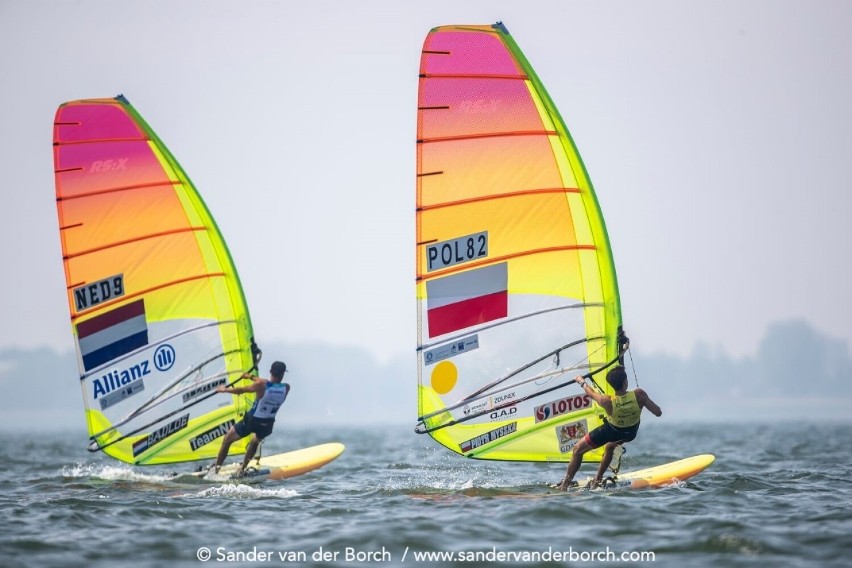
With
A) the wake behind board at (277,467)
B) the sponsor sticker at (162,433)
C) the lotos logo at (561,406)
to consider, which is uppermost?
the lotos logo at (561,406)

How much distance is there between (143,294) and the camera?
572 inches

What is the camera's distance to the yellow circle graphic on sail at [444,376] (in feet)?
41.1

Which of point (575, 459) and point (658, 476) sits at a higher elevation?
point (575, 459)

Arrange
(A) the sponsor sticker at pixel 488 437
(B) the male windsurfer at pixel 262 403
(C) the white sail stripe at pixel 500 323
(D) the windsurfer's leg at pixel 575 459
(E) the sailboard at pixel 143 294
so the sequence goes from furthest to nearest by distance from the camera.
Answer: (E) the sailboard at pixel 143 294
(B) the male windsurfer at pixel 262 403
(A) the sponsor sticker at pixel 488 437
(C) the white sail stripe at pixel 500 323
(D) the windsurfer's leg at pixel 575 459

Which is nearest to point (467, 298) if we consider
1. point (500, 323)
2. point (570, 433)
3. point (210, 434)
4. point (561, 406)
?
point (500, 323)

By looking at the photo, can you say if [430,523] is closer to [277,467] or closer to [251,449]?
[251,449]

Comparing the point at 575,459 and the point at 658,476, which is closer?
the point at 575,459

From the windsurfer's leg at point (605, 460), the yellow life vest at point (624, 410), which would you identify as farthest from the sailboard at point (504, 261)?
the yellow life vest at point (624, 410)

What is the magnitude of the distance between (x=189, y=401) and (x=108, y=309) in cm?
168

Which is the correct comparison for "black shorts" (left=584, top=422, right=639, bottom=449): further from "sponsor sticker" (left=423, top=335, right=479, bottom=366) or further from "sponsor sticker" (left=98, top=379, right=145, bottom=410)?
"sponsor sticker" (left=98, top=379, right=145, bottom=410)

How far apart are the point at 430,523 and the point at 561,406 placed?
293 cm

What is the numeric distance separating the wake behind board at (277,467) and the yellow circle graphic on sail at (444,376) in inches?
116

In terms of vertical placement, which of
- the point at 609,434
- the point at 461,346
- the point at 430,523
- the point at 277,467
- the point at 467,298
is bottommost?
the point at 277,467

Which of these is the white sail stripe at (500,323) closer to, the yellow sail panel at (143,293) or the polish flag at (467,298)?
the polish flag at (467,298)
